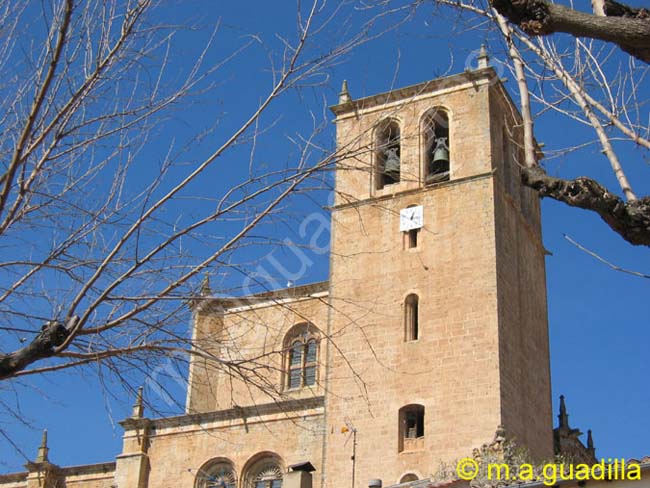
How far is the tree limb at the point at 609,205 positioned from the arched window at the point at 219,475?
20.2 meters

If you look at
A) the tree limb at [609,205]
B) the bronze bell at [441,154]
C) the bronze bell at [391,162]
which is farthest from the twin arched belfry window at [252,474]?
the tree limb at [609,205]

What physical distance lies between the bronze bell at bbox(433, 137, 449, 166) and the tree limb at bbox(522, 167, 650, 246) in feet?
64.9

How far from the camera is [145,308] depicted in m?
7.70

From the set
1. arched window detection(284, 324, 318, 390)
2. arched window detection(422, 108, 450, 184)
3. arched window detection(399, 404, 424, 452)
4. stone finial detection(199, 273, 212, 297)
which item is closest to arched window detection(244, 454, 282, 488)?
arched window detection(284, 324, 318, 390)

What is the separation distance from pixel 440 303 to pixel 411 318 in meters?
0.85

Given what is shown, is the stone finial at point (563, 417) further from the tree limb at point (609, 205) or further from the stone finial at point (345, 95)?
the tree limb at point (609, 205)

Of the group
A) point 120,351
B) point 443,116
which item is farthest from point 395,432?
point 120,351

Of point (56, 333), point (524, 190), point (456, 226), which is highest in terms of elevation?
point (524, 190)

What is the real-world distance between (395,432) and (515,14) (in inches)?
692

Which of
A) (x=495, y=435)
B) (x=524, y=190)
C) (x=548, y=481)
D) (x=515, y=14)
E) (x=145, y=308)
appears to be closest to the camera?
(x=515, y=14)

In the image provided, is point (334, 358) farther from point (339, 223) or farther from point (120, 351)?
point (120, 351)

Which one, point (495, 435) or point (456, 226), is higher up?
point (456, 226)

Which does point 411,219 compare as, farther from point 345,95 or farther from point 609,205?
point 609,205

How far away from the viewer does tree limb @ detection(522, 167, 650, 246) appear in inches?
265
